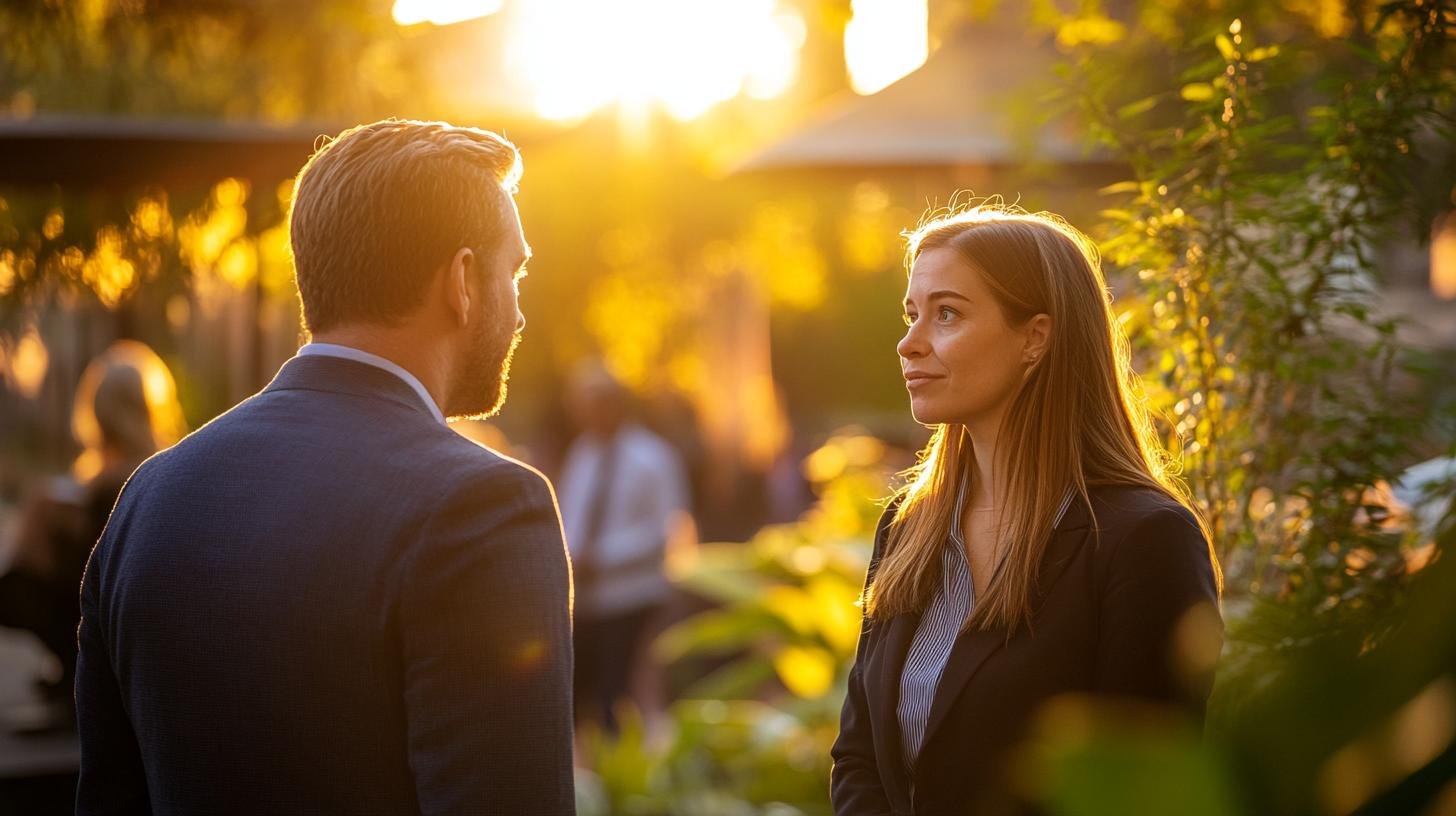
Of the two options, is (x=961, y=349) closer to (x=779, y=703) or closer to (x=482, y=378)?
(x=482, y=378)

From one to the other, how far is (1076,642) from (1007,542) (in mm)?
207

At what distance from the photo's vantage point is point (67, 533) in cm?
445

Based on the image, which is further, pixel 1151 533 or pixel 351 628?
pixel 1151 533

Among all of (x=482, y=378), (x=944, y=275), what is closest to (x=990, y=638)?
(x=944, y=275)

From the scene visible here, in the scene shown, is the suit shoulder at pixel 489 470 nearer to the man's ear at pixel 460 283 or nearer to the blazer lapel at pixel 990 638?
the man's ear at pixel 460 283

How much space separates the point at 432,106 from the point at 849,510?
9.13 feet

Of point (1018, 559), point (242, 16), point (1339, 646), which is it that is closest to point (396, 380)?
point (1018, 559)

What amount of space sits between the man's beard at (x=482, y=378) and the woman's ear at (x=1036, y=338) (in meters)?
0.82

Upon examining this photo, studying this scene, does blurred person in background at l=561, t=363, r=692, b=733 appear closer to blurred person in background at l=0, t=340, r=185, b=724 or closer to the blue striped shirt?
blurred person in background at l=0, t=340, r=185, b=724

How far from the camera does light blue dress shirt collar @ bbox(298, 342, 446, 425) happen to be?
167cm

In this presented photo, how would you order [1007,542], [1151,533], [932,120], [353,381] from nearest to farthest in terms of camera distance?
1. [353,381]
2. [1151,533]
3. [1007,542]
4. [932,120]

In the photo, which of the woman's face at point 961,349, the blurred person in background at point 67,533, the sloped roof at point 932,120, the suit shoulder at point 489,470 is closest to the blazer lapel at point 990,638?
the woman's face at point 961,349

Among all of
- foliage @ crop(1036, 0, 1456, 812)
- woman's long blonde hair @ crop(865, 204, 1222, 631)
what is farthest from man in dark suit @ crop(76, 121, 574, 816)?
foliage @ crop(1036, 0, 1456, 812)

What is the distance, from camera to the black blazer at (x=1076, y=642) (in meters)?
1.89
